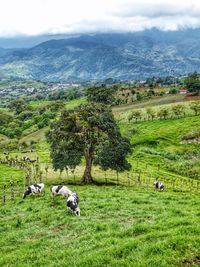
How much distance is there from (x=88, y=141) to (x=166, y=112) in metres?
114

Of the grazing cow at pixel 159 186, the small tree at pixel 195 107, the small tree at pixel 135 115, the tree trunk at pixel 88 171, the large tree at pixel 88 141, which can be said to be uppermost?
the small tree at pixel 195 107

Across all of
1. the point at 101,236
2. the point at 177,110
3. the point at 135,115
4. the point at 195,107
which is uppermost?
the point at 195,107

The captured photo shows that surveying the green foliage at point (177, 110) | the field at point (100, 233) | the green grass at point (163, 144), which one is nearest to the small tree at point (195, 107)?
the green foliage at point (177, 110)

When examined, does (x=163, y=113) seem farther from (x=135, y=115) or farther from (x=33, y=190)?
(x=33, y=190)

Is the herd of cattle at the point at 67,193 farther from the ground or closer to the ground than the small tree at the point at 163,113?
closer to the ground

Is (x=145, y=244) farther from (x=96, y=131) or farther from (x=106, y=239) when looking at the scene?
(x=96, y=131)

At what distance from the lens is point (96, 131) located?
62219 millimetres

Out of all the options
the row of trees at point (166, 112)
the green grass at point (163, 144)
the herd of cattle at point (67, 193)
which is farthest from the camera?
the row of trees at point (166, 112)

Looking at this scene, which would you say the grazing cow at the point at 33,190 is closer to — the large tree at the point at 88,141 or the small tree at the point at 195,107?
the large tree at the point at 88,141

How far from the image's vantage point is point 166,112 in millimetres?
171000

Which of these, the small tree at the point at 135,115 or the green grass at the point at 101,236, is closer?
the green grass at the point at 101,236

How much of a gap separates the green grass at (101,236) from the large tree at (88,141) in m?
24.9

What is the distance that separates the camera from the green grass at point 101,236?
1755cm

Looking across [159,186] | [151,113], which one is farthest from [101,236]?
[151,113]
